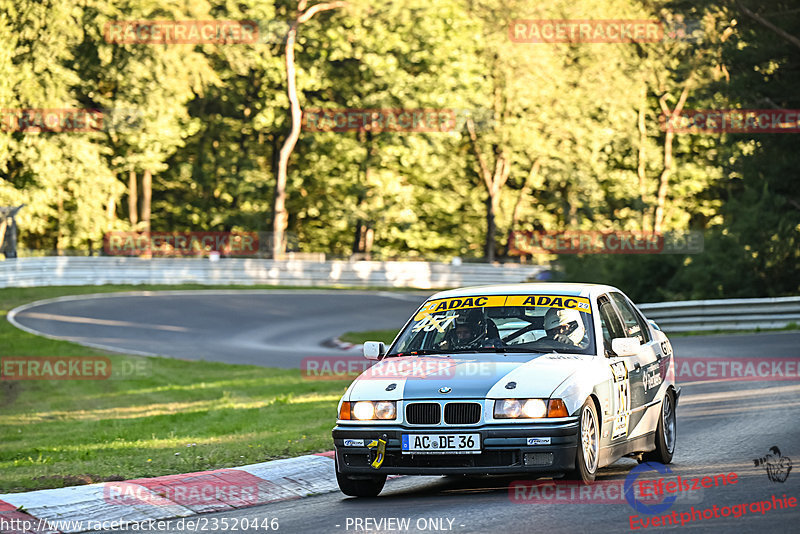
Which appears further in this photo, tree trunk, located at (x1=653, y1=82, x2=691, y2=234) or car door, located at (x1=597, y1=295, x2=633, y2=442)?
tree trunk, located at (x1=653, y1=82, x2=691, y2=234)

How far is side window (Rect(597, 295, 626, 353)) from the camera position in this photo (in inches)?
357

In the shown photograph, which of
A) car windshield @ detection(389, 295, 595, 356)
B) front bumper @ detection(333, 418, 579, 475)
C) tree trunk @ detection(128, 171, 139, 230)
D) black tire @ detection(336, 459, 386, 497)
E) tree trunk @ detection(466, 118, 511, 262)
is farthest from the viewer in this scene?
tree trunk @ detection(466, 118, 511, 262)

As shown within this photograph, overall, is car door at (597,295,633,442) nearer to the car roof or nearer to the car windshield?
the car roof

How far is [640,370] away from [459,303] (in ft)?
5.17

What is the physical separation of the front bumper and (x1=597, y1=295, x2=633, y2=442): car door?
2.73 ft

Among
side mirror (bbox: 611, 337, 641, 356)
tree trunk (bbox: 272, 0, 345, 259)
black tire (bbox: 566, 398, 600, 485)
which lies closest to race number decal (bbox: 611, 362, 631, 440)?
side mirror (bbox: 611, 337, 641, 356)

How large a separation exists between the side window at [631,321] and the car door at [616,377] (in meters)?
0.34

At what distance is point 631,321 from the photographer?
10000 mm

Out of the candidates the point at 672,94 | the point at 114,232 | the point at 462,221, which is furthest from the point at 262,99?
the point at 672,94

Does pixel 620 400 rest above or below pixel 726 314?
above

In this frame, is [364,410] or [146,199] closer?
[364,410]

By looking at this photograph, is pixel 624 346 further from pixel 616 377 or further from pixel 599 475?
pixel 599 475

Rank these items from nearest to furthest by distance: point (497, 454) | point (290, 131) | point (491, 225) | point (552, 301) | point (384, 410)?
point (497, 454) → point (384, 410) → point (552, 301) → point (290, 131) → point (491, 225)

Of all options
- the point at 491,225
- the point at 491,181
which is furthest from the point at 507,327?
the point at 491,181
